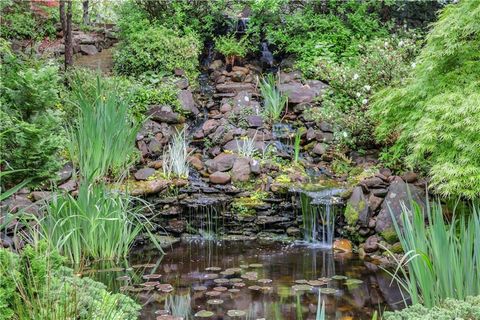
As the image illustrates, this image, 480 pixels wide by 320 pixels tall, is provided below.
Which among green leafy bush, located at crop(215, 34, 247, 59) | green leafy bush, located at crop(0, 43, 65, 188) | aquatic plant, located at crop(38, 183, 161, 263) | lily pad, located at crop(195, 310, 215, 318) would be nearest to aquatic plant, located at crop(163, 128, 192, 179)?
aquatic plant, located at crop(38, 183, 161, 263)

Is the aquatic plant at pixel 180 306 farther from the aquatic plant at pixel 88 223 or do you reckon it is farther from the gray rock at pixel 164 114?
the gray rock at pixel 164 114

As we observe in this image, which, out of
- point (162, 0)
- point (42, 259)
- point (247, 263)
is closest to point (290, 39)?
point (162, 0)

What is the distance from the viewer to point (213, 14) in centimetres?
981

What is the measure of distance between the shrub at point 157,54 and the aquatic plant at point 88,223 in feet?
14.5

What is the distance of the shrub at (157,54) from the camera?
841cm

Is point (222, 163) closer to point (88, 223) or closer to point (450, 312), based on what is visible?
point (88, 223)

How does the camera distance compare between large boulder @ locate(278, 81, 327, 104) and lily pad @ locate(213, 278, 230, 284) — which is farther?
large boulder @ locate(278, 81, 327, 104)

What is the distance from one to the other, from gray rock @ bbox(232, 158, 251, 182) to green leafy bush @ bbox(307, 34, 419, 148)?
151cm

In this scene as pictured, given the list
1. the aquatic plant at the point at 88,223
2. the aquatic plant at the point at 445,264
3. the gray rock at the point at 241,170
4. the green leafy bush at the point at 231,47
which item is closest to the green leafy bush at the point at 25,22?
the green leafy bush at the point at 231,47

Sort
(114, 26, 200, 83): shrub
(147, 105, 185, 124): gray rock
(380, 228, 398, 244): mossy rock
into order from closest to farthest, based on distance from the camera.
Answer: (380, 228, 398, 244): mossy rock → (147, 105, 185, 124): gray rock → (114, 26, 200, 83): shrub

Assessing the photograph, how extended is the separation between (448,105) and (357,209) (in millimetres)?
1613

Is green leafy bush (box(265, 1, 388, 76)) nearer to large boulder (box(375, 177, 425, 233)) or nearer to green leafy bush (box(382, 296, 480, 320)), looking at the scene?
large boulder (box(375, 177, 425, 233))

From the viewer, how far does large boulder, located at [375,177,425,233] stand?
5.17 metres

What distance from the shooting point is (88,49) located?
9.89 metres
